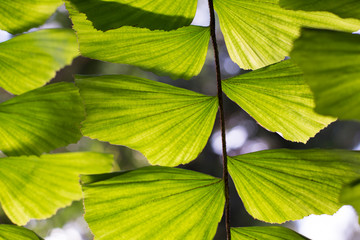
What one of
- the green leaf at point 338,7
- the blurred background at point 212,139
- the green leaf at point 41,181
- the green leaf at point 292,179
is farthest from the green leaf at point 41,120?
the blurred background at point 212,139

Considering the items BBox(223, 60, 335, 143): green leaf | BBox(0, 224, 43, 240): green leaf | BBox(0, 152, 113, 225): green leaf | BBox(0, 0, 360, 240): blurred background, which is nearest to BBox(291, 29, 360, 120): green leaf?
BBox(223, 60, 335, 143): green leaf

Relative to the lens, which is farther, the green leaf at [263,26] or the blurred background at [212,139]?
the blurred background at [212,139]

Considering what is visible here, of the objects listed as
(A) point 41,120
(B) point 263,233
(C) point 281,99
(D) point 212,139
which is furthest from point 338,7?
(D) point 212,139

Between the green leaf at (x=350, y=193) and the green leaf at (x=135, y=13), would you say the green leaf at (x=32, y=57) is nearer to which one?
the green leaf at (x=135, y=13)

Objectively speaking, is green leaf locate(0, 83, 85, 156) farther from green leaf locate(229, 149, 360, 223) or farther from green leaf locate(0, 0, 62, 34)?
green leaf locate(229, 149, 360, 223)

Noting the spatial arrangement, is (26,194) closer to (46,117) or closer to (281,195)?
(46,117)
